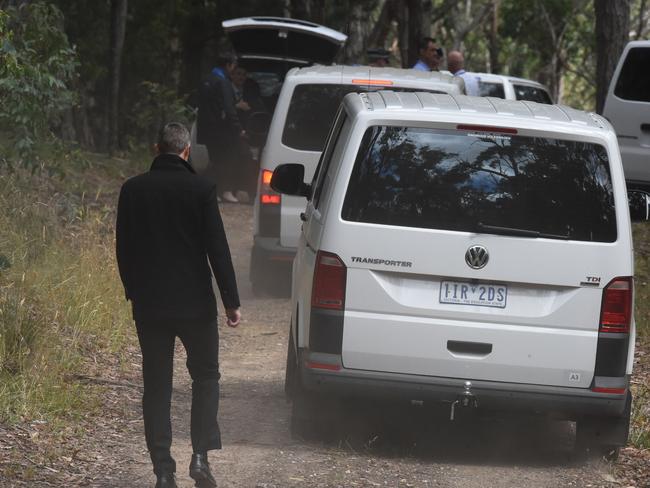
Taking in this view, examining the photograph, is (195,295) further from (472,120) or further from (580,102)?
(580,102)

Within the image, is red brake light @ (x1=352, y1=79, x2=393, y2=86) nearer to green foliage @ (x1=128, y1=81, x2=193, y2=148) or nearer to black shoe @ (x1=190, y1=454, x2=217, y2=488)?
black shoe @ (x1=190, y1=454, x2=217, y2=488)

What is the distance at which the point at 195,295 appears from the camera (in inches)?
242

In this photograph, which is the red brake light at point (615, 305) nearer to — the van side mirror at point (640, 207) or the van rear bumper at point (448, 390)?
the van rear bumper at point (448, 390)

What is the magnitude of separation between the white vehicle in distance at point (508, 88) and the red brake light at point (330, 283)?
12040 mm

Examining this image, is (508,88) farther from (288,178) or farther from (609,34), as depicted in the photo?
(288,178)

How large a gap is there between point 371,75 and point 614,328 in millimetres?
5044

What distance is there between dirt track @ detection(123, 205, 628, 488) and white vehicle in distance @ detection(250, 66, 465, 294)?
8.18 ft

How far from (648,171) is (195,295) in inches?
378

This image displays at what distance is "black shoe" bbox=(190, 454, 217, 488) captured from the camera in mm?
6188

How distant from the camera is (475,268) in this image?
6.62 meters

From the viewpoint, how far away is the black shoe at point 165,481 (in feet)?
20.2

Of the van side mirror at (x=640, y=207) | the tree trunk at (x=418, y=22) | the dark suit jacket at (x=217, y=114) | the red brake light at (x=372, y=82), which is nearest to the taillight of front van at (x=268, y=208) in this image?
the red brake light at (x=372, y=82)

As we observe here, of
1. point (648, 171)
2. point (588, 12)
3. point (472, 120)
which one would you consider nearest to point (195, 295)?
point (472, 120)

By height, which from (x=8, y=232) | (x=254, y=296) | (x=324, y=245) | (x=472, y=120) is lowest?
(x=254, y=296)
